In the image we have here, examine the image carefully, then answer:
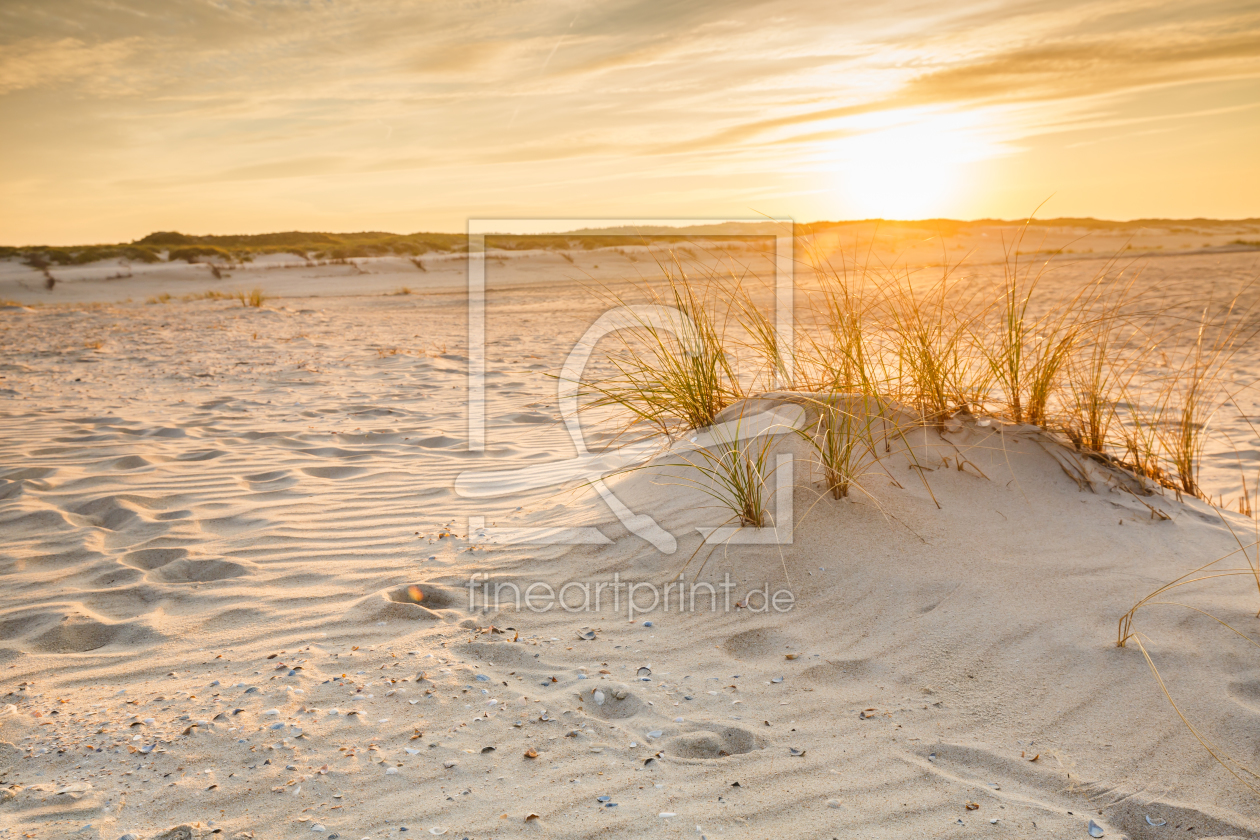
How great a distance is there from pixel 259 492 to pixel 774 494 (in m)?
2.65

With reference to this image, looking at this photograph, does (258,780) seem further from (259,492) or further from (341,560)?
(259,492)

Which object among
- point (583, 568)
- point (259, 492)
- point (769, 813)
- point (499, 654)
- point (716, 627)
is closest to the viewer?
point (769, 813)

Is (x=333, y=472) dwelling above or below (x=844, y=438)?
below

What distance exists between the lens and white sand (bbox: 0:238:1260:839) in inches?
68.4

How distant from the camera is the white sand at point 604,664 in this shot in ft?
5.70

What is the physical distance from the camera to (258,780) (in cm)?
179

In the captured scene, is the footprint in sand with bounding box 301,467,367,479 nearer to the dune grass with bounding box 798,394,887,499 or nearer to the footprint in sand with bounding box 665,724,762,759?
the dune grass with bounding box 798,394,887,499

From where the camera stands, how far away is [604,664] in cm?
234

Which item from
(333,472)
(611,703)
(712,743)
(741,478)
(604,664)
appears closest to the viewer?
(712,743)

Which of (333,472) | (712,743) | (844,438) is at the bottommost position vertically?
(712,743)

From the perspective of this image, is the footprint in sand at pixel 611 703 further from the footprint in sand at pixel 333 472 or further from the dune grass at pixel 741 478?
the footprint in sand at pixel 333 472

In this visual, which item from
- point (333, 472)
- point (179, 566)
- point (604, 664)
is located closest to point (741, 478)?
point (604, 664)

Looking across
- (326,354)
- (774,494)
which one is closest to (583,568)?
(774,494)

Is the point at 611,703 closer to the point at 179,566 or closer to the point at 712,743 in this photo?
the point at 712,743
